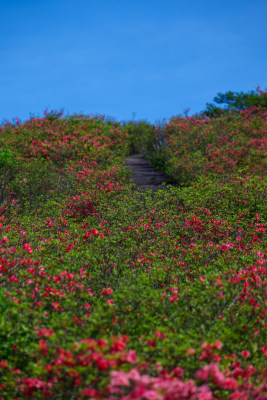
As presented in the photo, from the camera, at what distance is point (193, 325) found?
4168 millimetres

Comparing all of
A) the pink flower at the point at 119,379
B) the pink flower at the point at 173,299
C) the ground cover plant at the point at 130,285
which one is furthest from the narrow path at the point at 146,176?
the pink flower at the point at 119,379

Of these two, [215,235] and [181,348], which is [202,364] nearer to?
[181,348]

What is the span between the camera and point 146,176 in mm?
16234

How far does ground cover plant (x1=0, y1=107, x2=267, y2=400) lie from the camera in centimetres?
322

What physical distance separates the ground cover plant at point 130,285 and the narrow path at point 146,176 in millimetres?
978

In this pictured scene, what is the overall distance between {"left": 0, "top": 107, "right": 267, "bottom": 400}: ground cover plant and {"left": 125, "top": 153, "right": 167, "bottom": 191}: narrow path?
98cm

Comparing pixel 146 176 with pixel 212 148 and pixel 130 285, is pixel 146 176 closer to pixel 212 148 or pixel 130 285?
pixel 212 148

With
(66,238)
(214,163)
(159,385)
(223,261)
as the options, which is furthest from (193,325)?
(214,163)

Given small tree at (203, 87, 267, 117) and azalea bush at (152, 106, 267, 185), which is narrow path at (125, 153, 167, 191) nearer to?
azalea bush at (152, 106, 267, 185)

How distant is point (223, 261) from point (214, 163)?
29.3 ft

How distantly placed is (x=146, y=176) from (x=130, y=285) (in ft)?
37.6

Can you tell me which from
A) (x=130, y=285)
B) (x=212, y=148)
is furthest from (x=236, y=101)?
(x=130, y=285)

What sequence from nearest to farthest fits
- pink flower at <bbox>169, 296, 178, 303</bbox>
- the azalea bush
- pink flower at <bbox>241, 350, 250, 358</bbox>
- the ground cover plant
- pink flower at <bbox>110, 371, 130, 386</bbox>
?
pink flower at <bbox>110, 371, 130, 386</bbox>, the ground cover plant, pink flower at <bbox>241, 350, 250, 358</bbox>, pink flower at <bbox>169, 296, 178, 303</bbox>, the azalea bush

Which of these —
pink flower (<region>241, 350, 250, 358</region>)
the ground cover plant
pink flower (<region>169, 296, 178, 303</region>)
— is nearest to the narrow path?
the ground cover plant
